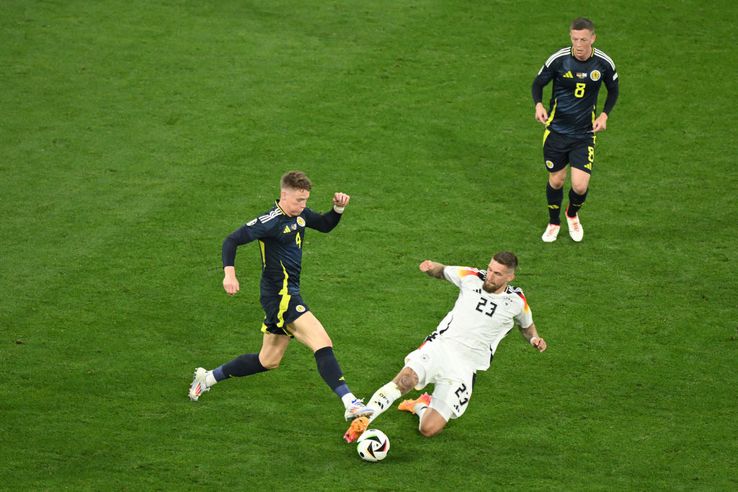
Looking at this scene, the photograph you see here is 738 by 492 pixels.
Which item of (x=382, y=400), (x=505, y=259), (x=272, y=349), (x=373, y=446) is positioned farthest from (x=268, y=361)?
(x=505, y=259)

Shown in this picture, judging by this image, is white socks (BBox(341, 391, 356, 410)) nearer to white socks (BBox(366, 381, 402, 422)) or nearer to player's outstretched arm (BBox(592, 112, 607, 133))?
white socks (BBox(366, 381, 402, 422))

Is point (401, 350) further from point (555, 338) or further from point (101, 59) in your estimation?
point (101, 59)

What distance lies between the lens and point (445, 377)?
884cm

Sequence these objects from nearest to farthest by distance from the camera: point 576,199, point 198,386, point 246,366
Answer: point 246,366, point 198,386, point 576,199

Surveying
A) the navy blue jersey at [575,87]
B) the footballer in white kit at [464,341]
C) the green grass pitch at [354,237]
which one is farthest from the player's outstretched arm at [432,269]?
the navy blue jersey at [575,87]

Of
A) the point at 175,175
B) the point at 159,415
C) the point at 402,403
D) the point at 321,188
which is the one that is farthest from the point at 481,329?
the point at 175,175

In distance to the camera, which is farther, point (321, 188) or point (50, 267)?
point (321, 188)

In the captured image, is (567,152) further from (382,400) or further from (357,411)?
(357,411)

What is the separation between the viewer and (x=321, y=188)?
13180 mm

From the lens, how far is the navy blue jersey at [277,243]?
8672 mm

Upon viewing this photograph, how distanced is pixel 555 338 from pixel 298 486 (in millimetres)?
3503

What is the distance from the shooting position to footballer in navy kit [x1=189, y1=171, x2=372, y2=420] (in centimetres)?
866

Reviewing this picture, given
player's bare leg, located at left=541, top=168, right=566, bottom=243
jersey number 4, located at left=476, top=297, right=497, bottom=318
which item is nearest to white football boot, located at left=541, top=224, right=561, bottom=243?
player's bare leg, located at left=541, top=168, right=566, bottom=243

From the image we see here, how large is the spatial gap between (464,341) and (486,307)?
0.35m
